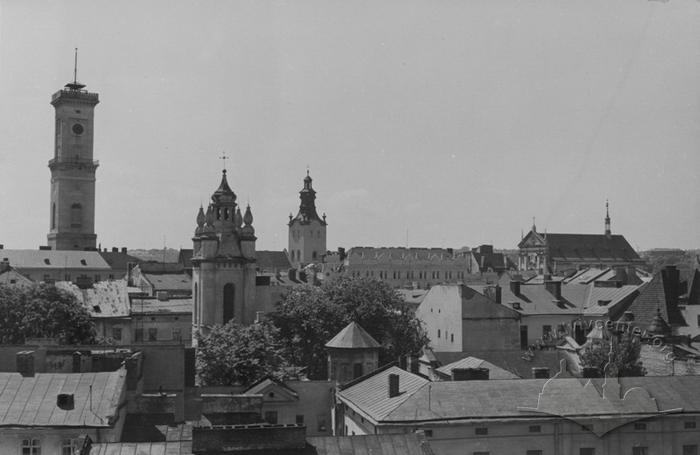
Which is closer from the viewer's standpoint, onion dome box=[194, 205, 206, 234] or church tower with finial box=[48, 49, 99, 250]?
onion dome box=[194, 205, 206, 234]

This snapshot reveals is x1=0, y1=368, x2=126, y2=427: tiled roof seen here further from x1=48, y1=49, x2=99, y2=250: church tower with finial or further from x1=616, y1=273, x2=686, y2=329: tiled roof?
x1=48, y1=49, x2=99, y2=250: church tower with finial

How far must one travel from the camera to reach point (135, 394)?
36500mm

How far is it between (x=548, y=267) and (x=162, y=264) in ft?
306

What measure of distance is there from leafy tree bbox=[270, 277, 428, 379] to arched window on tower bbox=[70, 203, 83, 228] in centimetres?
7366

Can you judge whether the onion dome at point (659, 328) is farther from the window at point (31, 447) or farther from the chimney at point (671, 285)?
the window at point (31, 447)

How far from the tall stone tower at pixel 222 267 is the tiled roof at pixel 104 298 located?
6803 millimetres

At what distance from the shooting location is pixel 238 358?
199 feet

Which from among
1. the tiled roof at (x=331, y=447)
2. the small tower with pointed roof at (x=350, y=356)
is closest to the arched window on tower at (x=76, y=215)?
the small tower with pointed roof at (x=350, y=356)

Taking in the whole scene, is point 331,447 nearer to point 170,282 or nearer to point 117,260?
point 170,282

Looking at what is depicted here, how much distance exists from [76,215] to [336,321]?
81.6 m

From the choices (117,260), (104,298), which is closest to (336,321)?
(104,298)

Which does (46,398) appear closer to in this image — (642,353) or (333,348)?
(333,348)

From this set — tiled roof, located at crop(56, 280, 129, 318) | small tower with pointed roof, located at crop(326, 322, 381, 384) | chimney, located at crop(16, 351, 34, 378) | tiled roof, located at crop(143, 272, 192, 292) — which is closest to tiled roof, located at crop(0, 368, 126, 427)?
chimney, located at crop(16, 351, 34, 378)

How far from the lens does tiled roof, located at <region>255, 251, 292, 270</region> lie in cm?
19100
